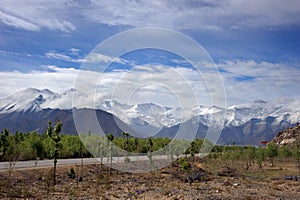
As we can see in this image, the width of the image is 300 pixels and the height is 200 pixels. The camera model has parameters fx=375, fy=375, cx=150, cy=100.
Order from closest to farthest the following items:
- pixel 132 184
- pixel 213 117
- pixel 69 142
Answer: pixel 213 117
pixel 132 184
pixel 69 142

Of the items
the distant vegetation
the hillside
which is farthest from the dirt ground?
the hillside

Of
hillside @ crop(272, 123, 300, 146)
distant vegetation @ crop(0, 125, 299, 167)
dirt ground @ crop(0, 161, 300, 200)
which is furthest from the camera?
hillside @ crop(272, 123, 300, 146)

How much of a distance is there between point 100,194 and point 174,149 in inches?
1326

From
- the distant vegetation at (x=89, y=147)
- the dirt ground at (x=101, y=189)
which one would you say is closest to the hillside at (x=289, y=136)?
the distant vegetation at (x=89, y=147)

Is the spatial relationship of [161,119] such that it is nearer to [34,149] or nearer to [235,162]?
[34,149]

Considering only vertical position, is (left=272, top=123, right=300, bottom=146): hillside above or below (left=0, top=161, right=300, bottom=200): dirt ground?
above

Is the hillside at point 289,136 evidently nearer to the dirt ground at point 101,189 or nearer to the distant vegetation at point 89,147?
the distant vegetation at point 89,147

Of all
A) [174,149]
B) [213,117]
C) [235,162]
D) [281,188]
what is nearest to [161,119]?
[213,117]

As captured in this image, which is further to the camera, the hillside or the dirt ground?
the hillside

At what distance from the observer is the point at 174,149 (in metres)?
59.1

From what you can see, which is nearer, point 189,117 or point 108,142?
point 189,117

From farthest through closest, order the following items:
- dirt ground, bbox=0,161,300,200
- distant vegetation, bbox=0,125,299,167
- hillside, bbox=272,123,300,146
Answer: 1. hillside, bbox=272,123,300,146
2. distant vegetation, bbox=0,125,299,167
3. dirt ground, bbox=0,161,300,200

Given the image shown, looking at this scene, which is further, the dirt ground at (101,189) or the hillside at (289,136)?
the hillside at (289,136)

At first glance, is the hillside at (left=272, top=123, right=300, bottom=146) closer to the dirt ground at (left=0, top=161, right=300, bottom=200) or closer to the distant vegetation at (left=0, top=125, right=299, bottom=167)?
the distant vegetation at (left=0, top=125, right=299, bottom=167)
